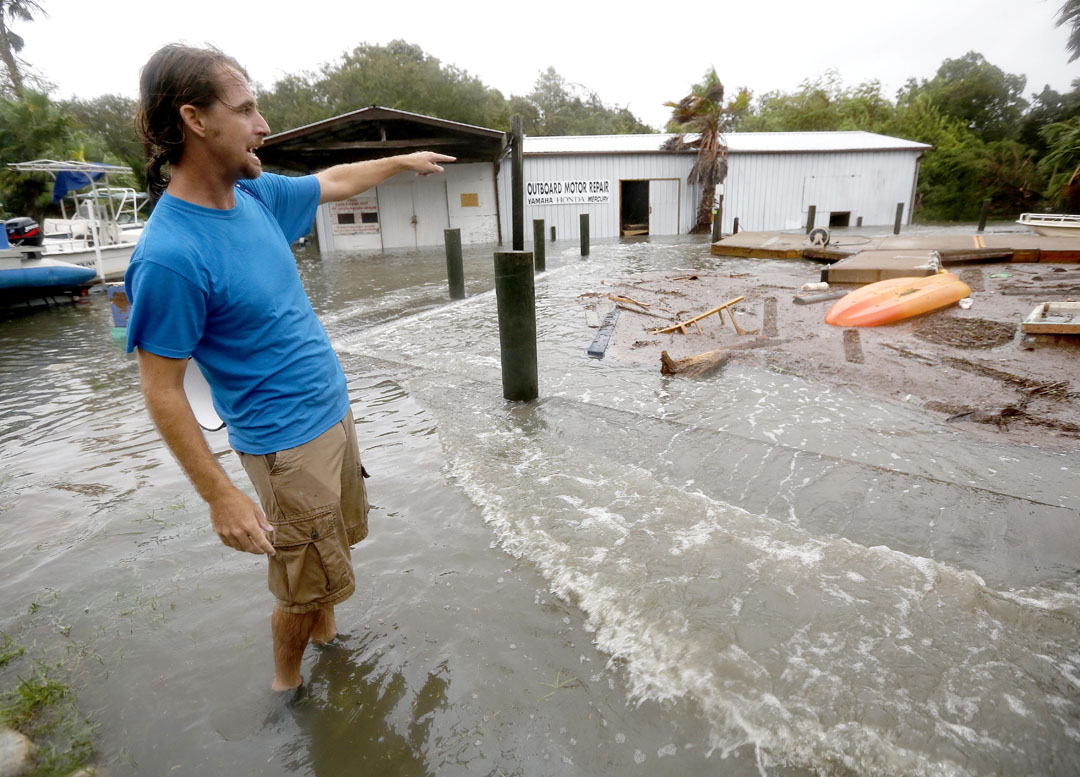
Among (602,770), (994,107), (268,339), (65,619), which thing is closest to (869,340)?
(602,770)

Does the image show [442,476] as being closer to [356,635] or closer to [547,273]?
[356,635]

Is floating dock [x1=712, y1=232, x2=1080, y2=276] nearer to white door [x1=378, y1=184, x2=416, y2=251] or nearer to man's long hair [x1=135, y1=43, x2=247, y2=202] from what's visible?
man's long hair [x1=135, y1=43, x2=247, y2=202]

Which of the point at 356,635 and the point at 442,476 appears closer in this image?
the point at 356,635

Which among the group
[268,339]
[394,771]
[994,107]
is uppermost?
[994,107]

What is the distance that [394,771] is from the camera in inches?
75.4

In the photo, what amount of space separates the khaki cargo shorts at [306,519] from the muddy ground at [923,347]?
427 centimetres

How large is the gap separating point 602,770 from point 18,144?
2581 centimetres

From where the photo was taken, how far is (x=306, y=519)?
1933 mm

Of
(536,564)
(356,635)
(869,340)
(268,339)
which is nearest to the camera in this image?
(268,339)

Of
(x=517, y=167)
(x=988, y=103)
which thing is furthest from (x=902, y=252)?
(x=988, y=103)

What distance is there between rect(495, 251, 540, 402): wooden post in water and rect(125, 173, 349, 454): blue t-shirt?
2.73 metres

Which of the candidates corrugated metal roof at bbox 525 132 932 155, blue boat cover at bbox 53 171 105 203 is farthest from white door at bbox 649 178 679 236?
blue boat cover at bbox 53 171 105 203

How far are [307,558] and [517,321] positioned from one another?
3.22 meters

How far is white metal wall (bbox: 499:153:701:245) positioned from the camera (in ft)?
71.9
